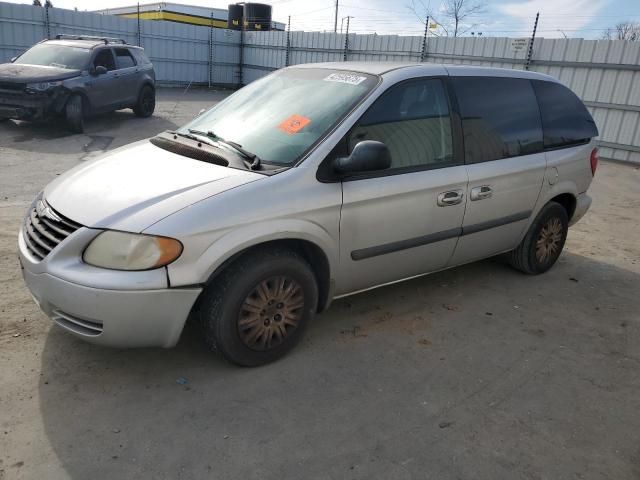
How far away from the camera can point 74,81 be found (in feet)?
33.5

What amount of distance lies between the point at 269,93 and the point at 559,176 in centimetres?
264

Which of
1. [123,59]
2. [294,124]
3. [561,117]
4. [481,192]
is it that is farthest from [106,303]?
[123,59]

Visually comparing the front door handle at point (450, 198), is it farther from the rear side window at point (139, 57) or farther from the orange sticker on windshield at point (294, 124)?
the rear side window at point (139, 57)

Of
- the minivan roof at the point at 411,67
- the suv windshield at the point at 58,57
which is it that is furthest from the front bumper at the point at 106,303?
the suv windshield at the point at 58,57

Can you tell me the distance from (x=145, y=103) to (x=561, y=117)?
1043cm

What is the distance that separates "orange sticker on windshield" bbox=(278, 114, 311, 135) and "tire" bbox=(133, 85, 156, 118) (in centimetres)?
1013

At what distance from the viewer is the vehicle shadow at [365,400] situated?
2.46m

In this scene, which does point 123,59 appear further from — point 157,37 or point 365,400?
point 365,400

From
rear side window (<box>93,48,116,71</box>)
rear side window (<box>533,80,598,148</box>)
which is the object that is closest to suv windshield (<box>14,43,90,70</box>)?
rear side window (<box>93,48,116,71</box>)

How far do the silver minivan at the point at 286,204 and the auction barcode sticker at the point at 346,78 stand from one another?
1cm

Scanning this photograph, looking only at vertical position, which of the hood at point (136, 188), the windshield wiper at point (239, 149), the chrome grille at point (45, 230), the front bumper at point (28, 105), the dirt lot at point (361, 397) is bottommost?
the dirt lot at point (361, 397)

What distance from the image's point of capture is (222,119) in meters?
3.78

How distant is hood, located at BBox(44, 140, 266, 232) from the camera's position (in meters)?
2.70

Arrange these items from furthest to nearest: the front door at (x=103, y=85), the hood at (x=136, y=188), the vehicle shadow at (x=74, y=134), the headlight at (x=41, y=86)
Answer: the front door at (x=103, y=85) → the headlight at (x=41, y=86) → the vehicle shadow at (x=74, y=134) → the hood at (x=136, y=188)
